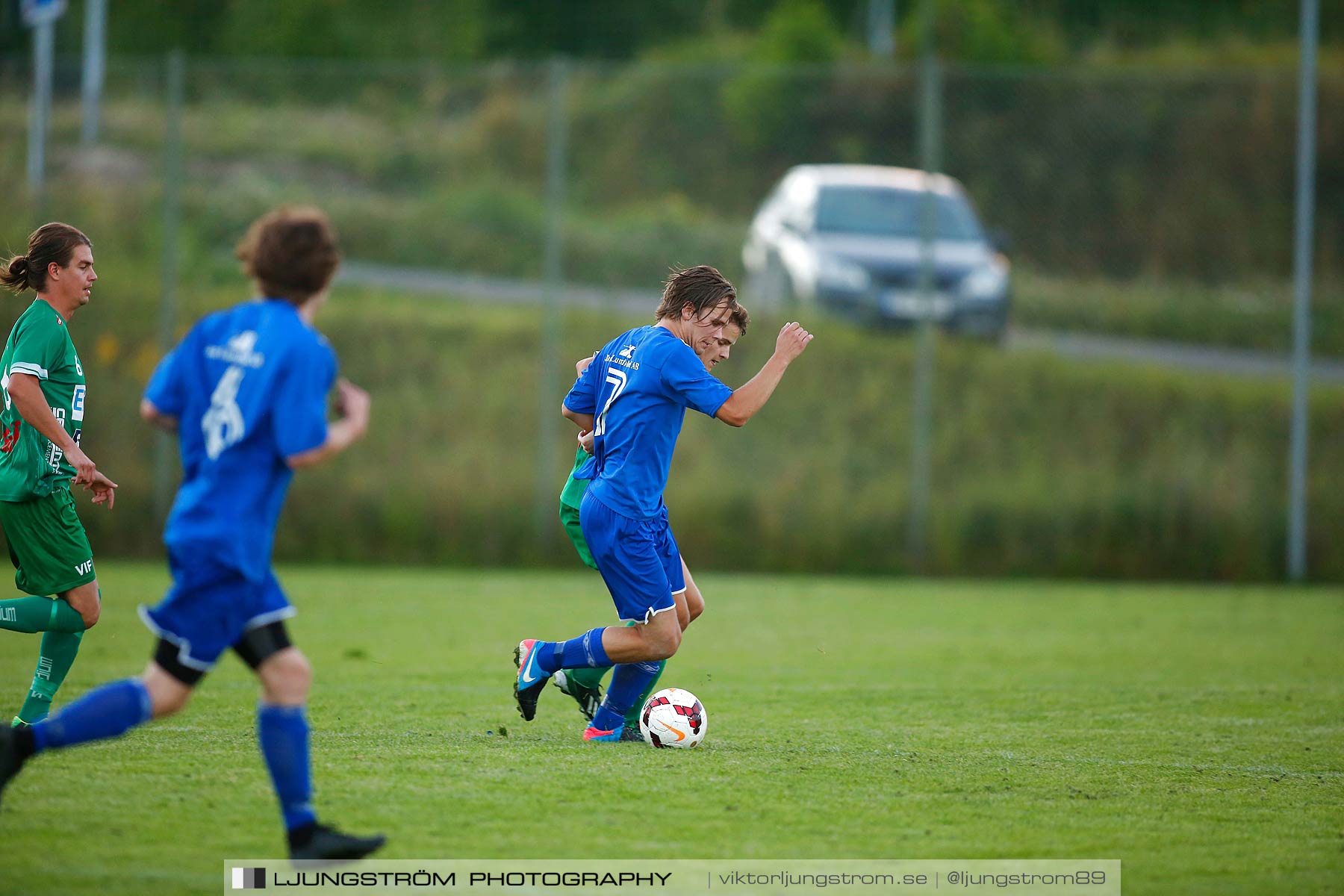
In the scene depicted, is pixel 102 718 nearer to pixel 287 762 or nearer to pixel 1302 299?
pixel 287 762

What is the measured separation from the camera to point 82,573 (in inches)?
231

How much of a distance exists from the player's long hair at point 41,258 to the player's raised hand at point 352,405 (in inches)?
89.5

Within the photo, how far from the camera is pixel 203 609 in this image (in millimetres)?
3984

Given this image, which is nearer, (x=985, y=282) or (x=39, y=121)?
(x=985, y=282)

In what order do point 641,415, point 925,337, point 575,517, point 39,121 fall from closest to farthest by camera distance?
point 641,415 → point 575,517 → point 925,337 → point 39,121

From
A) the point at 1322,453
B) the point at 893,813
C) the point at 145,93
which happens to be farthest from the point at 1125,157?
the point at 893,813

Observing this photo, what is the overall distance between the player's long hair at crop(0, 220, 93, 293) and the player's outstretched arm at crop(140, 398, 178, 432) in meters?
1.81

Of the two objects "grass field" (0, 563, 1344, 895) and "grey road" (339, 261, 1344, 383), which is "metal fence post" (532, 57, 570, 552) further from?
"grass field" (0, 563, 1344, 895)

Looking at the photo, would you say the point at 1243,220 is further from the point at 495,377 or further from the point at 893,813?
the point at 893,813

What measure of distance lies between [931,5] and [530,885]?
22277 mm

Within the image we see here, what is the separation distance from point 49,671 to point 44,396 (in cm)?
117

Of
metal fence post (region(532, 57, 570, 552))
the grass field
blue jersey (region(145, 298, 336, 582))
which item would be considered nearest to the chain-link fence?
metal fence post (region(532, 57, 570, 552))

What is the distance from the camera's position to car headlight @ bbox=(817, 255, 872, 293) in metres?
13.9

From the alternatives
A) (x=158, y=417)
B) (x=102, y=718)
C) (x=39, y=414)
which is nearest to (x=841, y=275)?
(x=39, y=414)
